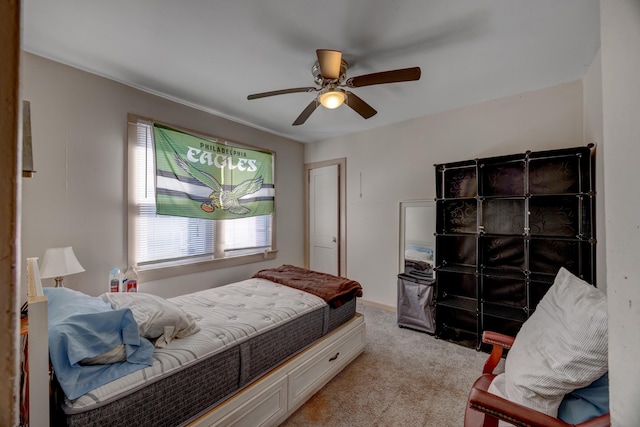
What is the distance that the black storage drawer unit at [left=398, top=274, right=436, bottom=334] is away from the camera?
2.98 m

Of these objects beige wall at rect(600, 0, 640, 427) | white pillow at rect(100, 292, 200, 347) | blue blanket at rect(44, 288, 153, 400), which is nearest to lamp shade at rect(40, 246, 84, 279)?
white pillow at rect(100, 292, 200, 347)

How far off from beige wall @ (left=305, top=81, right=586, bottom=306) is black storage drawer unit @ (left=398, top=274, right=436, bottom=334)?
1.55ft

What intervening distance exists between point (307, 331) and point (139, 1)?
245cm

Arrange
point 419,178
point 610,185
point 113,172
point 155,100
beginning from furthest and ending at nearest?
point 419,178 < point 155,100 < point 113,172 < point 610,185

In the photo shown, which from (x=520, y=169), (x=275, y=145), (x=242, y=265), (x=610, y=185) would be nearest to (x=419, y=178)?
(x=520, y=169)

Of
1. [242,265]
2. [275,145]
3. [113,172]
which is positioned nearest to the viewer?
[113,172]

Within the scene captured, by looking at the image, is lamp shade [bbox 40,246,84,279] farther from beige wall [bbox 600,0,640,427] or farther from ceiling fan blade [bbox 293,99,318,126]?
beige wall [bbox 600,0,640,427]

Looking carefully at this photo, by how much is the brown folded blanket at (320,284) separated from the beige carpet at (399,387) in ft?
2.04

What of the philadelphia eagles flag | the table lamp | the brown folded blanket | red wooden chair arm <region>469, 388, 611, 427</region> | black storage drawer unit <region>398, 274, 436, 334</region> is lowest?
black storage drawer unit <region>398, 274, 436, 334</region>

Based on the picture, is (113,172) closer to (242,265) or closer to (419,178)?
(242,265)

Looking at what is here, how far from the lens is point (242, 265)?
3.75 metres

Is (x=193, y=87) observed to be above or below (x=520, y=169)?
above

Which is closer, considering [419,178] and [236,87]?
[236,87]

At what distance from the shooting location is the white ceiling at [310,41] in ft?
5.53
